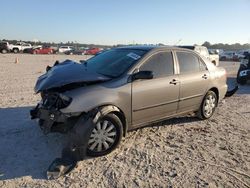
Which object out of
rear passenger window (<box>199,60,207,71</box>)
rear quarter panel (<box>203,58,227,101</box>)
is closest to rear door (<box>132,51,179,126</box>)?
rear passenger window (<box>199,60,207,71</box>)

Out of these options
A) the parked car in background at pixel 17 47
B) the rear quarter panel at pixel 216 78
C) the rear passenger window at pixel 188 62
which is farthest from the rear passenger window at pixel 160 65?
the parked car in background at pixel 17 47

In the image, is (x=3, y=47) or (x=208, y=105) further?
(x=3, y=47)

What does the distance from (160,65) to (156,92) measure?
0.60 m

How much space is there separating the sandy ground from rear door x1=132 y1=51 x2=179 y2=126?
1.57ft

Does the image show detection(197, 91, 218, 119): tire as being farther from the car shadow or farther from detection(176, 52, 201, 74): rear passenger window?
the car shadow

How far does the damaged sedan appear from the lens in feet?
16.1

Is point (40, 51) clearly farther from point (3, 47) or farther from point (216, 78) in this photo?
point (216, 78)

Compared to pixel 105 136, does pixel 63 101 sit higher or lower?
higher

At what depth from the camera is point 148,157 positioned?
5.11 meters

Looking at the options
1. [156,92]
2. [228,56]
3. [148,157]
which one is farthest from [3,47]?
[148,157]

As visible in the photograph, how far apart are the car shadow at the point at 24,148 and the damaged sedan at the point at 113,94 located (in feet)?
1.14

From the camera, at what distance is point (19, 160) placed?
4.77 m

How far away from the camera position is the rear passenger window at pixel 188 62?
→ 21.8 feet

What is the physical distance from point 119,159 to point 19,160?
1524 millimetres
